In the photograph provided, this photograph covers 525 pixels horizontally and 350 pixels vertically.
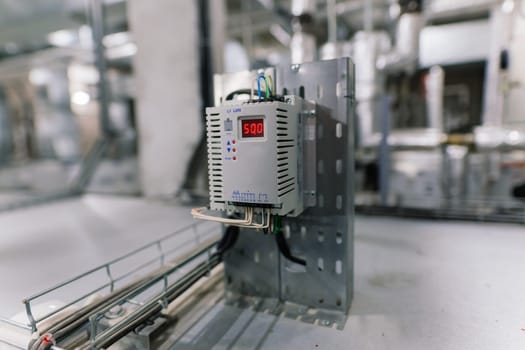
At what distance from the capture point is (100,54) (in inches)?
123

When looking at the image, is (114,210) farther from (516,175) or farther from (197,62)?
(516,175)

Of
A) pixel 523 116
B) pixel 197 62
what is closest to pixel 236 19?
pixel 197 62

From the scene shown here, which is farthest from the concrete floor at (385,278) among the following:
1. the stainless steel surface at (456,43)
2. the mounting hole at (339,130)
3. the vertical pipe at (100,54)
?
the stainless steel surface at (456,43)

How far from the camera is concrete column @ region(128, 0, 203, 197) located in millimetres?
2584

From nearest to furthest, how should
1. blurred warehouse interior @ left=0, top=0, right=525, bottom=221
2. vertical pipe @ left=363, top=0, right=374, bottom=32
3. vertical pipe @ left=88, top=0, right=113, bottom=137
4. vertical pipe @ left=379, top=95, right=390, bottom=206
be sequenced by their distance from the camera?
1. vertical pipe @ left=379, top=95, right=390, bottom=206
2. blurred warehouse interior @ left=0, top=0, right=525, bottom=221
3. vertical pipe @ left=363, top=0, right=374, bottom=32
4. vertical pipe @ left=88, top=0, right=113, bottom=137

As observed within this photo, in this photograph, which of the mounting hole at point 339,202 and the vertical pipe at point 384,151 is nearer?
the mounting hole at point 339,202

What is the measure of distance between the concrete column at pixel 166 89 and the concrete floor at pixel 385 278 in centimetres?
66

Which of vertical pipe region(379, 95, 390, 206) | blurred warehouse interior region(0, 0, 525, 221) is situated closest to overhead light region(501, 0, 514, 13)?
blurred warehouse interior region(0, 0, 525, 221)

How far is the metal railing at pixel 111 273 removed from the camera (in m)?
0.81

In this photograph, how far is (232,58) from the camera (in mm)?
4578

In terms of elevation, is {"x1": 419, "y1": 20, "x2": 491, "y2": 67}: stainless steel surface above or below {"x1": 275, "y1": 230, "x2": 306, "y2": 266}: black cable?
above

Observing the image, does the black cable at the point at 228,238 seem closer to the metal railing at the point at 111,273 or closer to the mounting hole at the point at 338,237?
the metal railing at the point at 111,273

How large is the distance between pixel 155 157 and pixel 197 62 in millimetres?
948

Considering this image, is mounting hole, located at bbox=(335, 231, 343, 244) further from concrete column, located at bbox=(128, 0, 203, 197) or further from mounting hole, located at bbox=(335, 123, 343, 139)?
concrete column, located at bbox=(128, 0, 203, 197)
